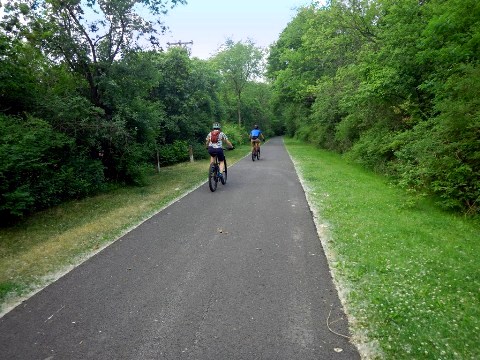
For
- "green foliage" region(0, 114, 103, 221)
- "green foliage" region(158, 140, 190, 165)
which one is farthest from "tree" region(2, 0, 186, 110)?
"green foliage" region(158, 140, 190, 165)

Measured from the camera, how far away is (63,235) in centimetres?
624

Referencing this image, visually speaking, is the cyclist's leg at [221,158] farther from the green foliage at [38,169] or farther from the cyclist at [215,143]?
the green foliage at [38,169]

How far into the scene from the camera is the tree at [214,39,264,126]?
41.7 m

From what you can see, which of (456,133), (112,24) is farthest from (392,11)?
(112,24)

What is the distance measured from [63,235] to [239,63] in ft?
132

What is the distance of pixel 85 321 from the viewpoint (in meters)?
3.44

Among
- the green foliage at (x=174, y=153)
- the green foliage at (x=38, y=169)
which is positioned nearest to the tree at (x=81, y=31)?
the green foliage at (x=38, y=169)

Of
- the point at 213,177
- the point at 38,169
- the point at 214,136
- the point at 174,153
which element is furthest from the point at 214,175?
the point at 174,153

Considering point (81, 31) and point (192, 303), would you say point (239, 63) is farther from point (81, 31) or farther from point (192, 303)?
point (192, 303)

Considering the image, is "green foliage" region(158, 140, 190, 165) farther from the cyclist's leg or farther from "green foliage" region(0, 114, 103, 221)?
the cyclist's leg

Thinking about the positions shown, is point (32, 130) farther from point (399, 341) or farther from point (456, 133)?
point (456, 133)

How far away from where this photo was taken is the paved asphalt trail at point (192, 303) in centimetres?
300

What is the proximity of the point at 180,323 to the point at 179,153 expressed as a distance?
18174 mm

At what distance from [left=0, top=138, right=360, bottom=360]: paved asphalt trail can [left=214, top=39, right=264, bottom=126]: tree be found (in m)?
38.7
